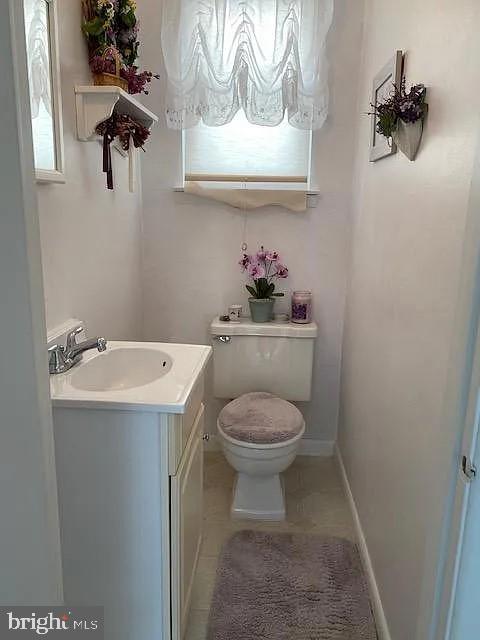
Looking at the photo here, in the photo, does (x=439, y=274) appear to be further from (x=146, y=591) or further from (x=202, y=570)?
(x=202, y=570)

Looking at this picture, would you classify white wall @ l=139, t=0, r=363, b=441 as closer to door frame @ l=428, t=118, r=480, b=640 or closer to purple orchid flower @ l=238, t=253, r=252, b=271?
purple orchid flower @ l=238, t=253, r=252, b=271

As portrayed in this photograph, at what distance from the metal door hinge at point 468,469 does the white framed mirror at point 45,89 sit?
48.6 inches

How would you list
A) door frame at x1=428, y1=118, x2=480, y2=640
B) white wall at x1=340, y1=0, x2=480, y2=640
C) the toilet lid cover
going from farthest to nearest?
the toilet lid cover, white wall at x1=340, y1=0, x2=480, y2=640, door frame at x1=428, y1=118, x2=480, y2=640

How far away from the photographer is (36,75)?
4.42 feet

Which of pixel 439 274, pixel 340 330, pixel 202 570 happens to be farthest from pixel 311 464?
pixel 439 274

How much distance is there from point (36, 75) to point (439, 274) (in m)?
1.18

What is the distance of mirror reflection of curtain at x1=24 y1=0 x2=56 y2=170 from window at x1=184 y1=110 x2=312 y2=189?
1086mm

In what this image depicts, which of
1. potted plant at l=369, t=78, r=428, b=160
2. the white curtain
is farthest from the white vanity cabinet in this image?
the white curtain

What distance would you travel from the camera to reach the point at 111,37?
5.60ft

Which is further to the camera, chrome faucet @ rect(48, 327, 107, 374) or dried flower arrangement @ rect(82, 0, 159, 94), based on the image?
dried flower arrangement @ rect(82, 0, 159, 94)

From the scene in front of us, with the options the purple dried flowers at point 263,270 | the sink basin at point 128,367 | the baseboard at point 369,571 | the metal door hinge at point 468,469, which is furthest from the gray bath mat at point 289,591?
the purple dried flowers at point 263,270

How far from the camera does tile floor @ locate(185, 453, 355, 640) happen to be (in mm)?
1860

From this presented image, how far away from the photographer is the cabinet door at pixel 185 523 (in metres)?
1.35

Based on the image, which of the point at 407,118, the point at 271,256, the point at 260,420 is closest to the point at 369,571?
the point at 260,420
